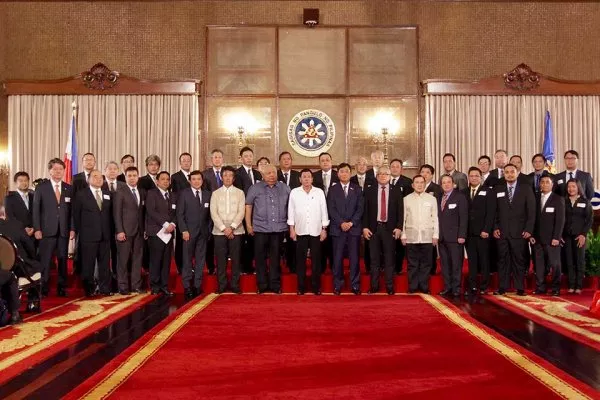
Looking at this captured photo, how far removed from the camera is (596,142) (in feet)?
36.9

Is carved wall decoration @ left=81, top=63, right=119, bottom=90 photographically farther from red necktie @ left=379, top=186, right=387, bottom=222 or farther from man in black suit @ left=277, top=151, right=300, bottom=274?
red necktie @ left=379, top=186, right=387, bottom=222

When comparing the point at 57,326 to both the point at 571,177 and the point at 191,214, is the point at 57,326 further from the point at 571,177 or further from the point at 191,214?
the point at 571,177

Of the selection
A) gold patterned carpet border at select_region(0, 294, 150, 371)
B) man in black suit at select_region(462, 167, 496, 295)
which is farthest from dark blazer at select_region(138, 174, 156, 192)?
man in black suit at select_region(462, 167, 496, 295)

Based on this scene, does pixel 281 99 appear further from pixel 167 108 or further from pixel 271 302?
→ pixel 271 302

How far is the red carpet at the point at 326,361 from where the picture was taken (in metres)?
3.46

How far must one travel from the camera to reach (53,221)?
24.7ft

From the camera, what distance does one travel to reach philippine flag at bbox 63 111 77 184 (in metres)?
10.4

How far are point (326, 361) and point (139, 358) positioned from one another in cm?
119

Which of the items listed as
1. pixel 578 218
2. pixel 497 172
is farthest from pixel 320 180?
pixel 578 218

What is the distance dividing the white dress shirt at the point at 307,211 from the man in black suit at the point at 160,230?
1.40 metres

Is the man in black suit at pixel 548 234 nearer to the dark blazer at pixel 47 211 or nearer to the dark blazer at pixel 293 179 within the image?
the dark blazer at pixel 293 179

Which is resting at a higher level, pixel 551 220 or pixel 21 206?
pixel 21 206

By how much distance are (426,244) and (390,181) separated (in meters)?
0.94

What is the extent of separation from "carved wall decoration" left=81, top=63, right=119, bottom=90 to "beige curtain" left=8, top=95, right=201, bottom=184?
202mm
